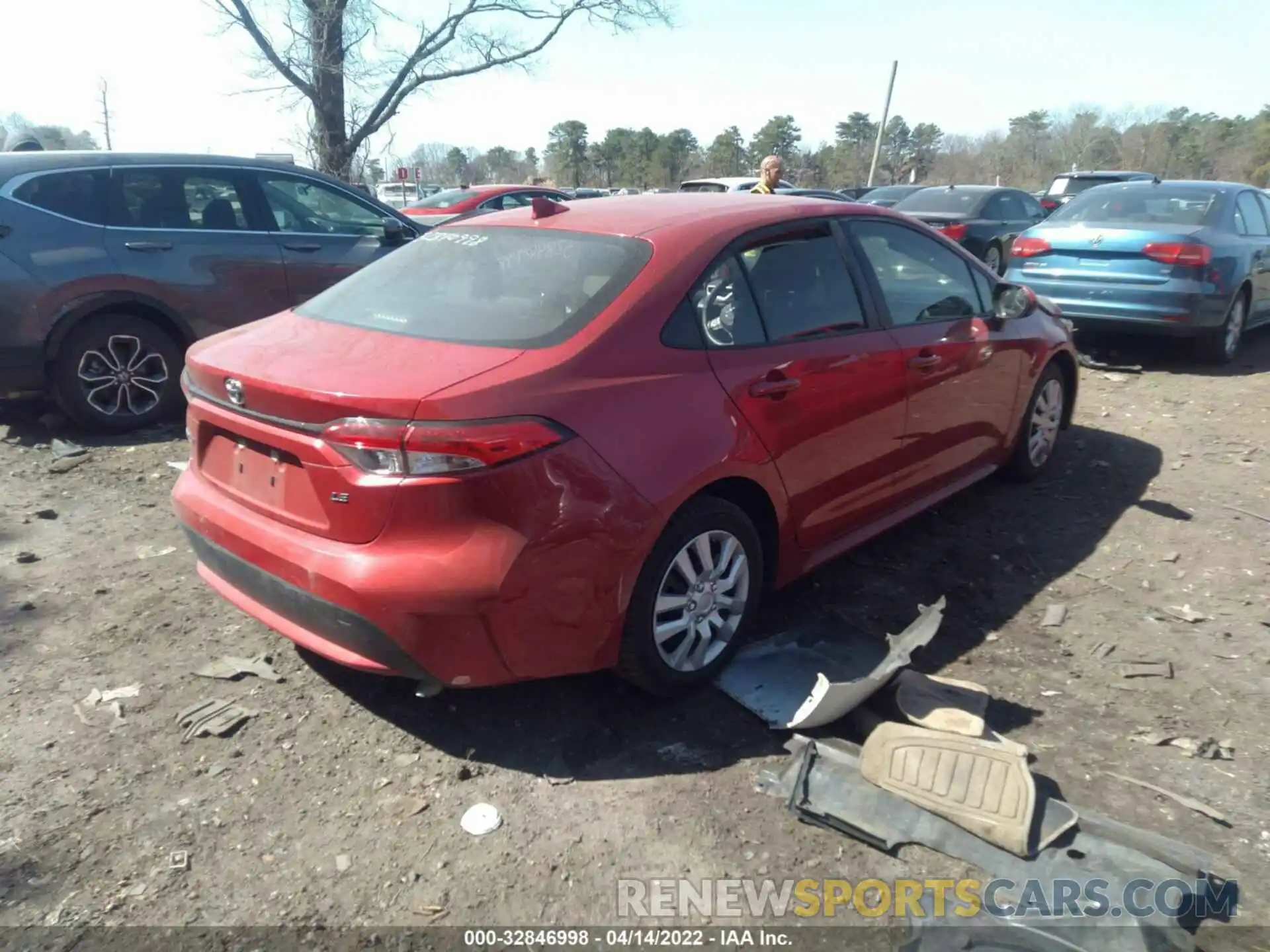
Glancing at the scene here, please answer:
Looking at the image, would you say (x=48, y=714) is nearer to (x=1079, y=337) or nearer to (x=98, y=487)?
(x=98, y=487)

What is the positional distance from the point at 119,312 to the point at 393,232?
201 cm

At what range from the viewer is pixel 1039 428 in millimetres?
5309

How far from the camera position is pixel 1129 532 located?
4.79 meters

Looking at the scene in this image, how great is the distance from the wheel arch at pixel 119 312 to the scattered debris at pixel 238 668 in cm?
345

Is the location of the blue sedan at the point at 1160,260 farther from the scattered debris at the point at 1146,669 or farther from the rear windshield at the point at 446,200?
the rear windshield at the point at 446,200

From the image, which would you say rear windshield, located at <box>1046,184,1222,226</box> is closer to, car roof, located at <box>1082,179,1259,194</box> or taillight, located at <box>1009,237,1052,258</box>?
car roof, located at <box>1082,179,1259,194</box>

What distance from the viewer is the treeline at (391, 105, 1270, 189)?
175 ft

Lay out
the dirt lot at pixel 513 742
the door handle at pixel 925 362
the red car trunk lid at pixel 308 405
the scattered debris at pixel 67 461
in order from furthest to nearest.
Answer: the scattered debris at pixel 67 461, the door handle at pixel 925 362, the red car trunk lid at pixel 308 405, the dirt lot at pixel 513 742

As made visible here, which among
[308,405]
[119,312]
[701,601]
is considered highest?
[308,405]

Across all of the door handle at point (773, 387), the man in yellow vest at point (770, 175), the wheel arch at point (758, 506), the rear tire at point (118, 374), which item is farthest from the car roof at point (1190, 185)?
the rear tire at point (118, 374)

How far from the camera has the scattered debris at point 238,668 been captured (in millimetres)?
3402

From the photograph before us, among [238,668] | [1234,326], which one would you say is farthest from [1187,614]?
[1234,326]

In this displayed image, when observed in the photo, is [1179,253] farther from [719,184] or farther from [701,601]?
[719,184]

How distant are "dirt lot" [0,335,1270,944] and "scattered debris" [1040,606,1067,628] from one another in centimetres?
5
